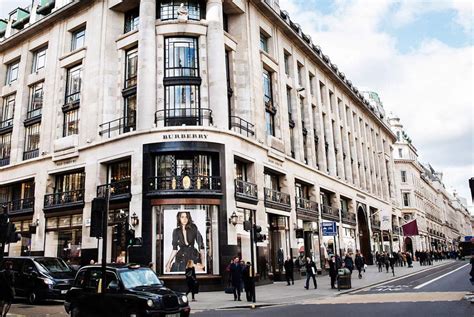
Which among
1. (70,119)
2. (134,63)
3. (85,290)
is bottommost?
(85,290)

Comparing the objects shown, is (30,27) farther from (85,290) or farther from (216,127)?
(85,290)

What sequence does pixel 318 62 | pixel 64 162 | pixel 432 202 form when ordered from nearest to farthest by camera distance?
pixel 64 162, pixel 318 62, pixel 432 202

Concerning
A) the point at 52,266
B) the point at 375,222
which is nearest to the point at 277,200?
the point at 52,266

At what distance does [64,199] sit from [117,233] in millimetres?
6355

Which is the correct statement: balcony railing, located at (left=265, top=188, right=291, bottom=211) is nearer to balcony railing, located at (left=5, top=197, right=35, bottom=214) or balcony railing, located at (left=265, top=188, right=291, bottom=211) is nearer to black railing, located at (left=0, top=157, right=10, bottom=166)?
balcony railing, located at (left=5, top=197, right=35, bottom=214)

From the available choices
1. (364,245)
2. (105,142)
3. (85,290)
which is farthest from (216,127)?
(364,245)

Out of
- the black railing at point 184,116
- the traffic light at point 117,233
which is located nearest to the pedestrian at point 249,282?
the traffic light at point 117,233

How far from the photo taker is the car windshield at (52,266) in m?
18.0

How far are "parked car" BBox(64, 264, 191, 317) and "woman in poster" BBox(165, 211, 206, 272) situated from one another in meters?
10.9

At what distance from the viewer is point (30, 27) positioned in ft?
114

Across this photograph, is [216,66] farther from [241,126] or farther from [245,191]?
[245,191]

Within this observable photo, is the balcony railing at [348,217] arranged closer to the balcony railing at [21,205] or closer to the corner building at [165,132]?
the corner building at [165,132]

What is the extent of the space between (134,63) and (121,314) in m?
21.3

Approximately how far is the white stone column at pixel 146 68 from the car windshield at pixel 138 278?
14.5m
